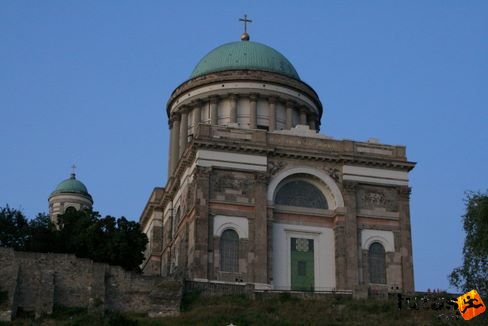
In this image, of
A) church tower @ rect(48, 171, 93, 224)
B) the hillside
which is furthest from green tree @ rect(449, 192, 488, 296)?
church tower @ rect(48, 171, 93, 224)

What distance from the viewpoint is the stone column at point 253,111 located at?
69.7 m

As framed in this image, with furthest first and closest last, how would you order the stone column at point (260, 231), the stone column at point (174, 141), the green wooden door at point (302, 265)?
the stone column at point (174, 141) → the green wooden door at point (302, 265) → the stone column at point (260, 231)

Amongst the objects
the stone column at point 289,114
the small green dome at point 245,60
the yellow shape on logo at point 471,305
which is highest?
the small green dome at point 245,60

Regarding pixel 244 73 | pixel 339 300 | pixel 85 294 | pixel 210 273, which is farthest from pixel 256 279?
pixel 244 73

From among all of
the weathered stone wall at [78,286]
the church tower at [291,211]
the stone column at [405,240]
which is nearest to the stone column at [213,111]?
the church tower at [291,211]

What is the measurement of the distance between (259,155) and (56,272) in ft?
52.1

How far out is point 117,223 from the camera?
5966 centimetres

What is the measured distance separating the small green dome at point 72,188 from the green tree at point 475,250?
1759 inches

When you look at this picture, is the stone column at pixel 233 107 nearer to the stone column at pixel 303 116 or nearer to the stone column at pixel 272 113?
the stone column at pixel 272 113

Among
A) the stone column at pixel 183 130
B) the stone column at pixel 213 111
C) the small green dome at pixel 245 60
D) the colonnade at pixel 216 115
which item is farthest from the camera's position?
the stone column at pixel 183 130

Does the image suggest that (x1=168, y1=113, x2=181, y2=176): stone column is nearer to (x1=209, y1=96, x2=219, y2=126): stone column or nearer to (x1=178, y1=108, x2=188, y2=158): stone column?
(x1=178, y1=108, x2=188, y2=158): stone column

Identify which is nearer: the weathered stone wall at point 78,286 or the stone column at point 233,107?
the weathered stone wall at point 78,286

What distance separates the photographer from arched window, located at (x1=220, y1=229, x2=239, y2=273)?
59.8 meters

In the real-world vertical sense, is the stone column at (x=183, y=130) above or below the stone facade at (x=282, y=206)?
above
